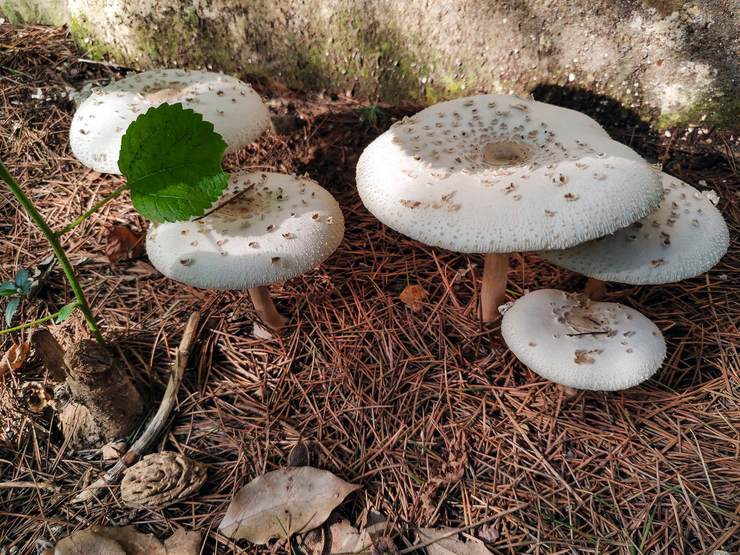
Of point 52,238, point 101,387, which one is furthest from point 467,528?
point 52,238

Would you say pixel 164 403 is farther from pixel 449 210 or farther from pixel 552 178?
pixel 552 178

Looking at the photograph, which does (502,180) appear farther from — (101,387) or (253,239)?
(101,387)

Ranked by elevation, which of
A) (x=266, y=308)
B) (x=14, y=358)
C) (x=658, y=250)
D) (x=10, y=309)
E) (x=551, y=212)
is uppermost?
(x=551, y=212)

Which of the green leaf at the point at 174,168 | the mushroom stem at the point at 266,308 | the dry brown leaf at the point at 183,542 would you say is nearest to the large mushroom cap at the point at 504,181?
the green leaf at the point at 174,168

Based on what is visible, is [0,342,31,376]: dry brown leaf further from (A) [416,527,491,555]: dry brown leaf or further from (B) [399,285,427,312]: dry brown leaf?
(A) [416,527,491,555]: dry brown leaf

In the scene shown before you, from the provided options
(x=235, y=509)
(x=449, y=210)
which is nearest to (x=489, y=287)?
(x=449, y=210)

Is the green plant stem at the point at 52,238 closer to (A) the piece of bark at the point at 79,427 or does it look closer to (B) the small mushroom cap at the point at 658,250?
(A) the piece of bark at the point at 79,427
